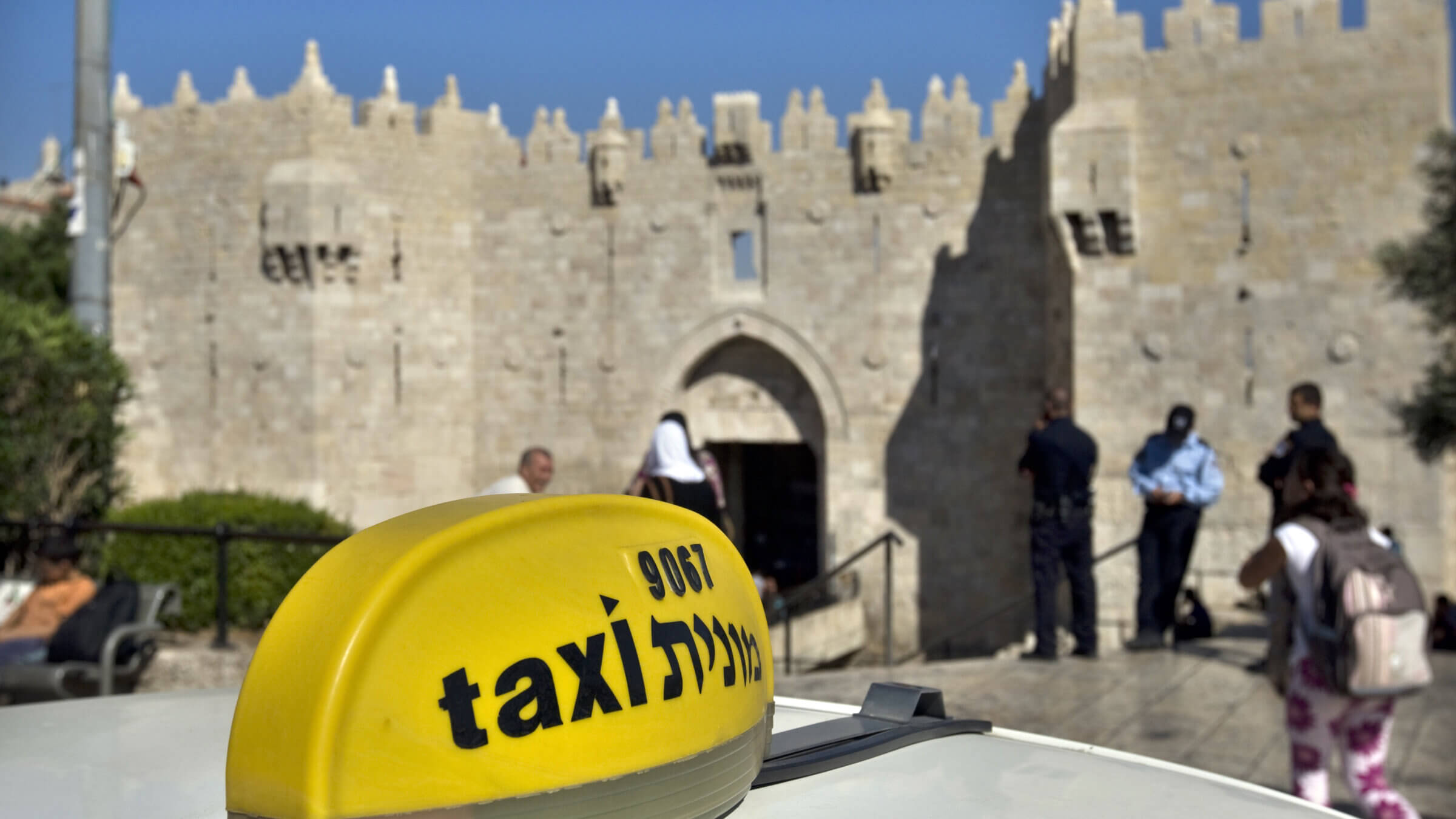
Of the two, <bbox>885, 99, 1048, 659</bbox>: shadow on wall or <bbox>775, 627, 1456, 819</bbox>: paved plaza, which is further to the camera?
<bbox>885, 99, 1048, 659</bbox>: shadow on wall

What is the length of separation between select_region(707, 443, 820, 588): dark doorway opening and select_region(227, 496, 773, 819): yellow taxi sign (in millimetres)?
17010

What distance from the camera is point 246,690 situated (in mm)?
1146

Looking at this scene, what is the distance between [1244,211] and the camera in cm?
1078

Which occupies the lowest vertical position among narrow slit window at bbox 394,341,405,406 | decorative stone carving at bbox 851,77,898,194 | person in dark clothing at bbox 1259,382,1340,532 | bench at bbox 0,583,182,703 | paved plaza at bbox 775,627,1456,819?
paved plaza at bbox 775,627,1456,819

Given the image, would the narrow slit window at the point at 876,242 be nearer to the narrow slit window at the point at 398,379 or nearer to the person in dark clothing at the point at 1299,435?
the narrow slit window at the point at 398,379

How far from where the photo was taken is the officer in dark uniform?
6434 mm

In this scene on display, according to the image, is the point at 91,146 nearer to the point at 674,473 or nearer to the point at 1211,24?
the point at 674,473

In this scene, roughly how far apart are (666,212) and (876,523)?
460 centimetres

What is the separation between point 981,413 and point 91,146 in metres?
9.26

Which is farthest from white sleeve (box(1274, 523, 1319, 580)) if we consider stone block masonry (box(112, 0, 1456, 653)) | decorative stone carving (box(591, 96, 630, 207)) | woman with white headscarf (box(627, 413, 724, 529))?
decorative stone carving (box(591, 96, 630, 207))

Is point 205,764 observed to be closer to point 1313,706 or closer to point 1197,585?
point 1313,706

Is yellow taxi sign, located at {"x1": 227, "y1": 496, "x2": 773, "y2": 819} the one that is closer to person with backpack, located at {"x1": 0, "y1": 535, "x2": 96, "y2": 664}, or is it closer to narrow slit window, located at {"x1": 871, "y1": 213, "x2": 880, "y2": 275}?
person with backpack, located at {"x1": 0, "y1": 535, "x2": 96, "y2": 664}

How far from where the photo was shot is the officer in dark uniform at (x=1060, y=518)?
6.43 m

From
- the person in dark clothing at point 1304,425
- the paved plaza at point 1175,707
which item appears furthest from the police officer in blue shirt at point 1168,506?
the person in dark clothing at point 1304,425
